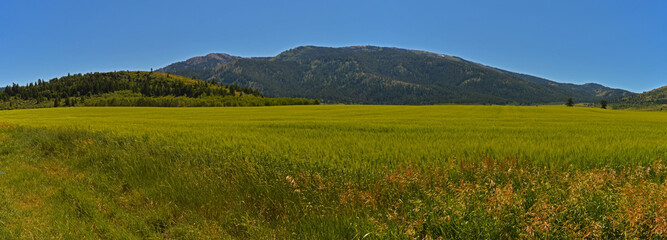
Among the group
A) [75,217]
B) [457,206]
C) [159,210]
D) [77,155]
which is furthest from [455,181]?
[77,155]

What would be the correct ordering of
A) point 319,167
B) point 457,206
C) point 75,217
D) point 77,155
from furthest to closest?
point 77,155
point 319,167
point 75,217
point 457,206

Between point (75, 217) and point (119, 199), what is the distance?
1.01 m

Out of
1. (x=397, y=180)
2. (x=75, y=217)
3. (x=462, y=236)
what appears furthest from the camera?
(x=75, y=217)

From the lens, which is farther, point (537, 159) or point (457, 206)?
point (537, 159)

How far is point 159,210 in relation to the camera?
5.49m

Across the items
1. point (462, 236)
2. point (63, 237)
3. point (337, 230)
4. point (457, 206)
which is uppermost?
point (457, 206)

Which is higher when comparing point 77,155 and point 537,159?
point 537,159

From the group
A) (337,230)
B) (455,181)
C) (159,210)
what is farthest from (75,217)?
(455,181)

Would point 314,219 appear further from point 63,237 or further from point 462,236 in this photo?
point 63,237

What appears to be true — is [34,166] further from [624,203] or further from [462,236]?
[624,203]

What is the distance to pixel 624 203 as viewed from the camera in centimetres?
354

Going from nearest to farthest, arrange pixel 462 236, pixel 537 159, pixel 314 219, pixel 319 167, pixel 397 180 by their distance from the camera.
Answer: pixel 462 236 → pixel 314 219 → pixel 397 180 → pixel 319 167 → pixel 537 159

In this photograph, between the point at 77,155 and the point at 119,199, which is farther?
the point at 77,155

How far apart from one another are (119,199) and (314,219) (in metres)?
4.88
